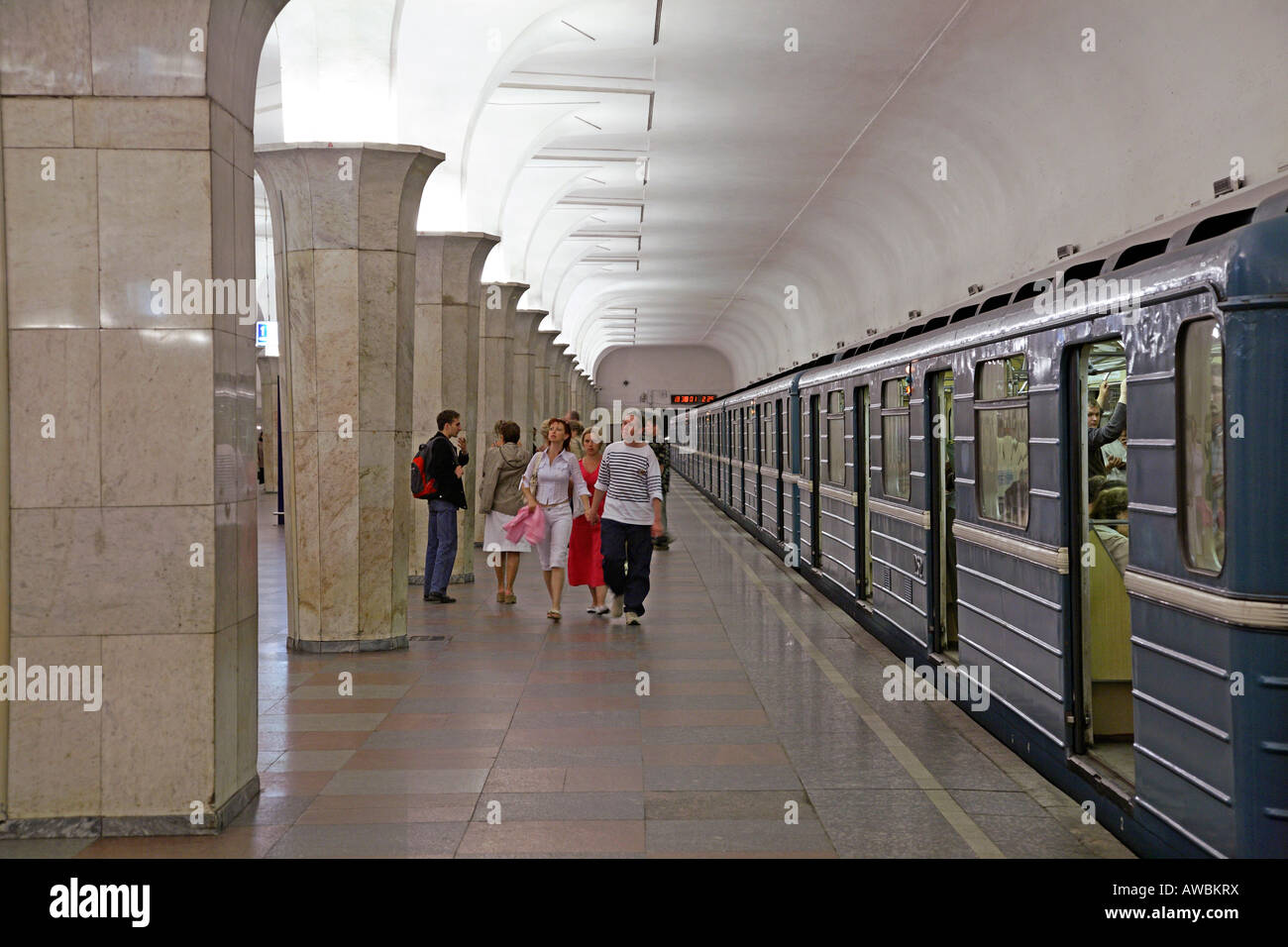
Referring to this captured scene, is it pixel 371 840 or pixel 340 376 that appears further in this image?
pixel 340 376

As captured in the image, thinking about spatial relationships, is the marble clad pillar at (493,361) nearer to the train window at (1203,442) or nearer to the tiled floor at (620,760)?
the tiled floor at (620,760)

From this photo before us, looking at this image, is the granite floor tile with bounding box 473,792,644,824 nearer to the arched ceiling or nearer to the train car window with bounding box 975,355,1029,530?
the train car window with bounding box 975,355,1029,530

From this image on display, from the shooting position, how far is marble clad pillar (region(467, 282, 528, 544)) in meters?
20.8

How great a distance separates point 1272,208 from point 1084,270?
1659 millimetres

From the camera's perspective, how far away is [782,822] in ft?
18.3

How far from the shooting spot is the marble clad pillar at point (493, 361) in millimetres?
20750

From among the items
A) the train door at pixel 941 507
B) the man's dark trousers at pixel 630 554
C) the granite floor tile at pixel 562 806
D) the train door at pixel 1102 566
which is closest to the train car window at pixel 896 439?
the train door at pixel 941 507

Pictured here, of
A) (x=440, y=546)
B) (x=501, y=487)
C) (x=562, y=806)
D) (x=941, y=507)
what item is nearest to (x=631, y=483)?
(x=501, y=487)

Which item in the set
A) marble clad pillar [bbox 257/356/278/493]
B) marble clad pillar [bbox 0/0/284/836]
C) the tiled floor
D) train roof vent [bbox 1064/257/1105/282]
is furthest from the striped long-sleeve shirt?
marble clad pillar [bbox 257/356/278/493]

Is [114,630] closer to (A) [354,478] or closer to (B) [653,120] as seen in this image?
(A) [354,478]

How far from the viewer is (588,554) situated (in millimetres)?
12406

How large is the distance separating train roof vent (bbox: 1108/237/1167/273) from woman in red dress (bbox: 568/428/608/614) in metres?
6.86

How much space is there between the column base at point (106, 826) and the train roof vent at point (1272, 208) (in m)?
5.04

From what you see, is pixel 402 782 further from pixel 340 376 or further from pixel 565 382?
pixel 565 382
